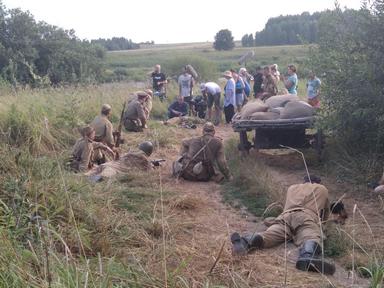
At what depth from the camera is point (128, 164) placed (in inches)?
350

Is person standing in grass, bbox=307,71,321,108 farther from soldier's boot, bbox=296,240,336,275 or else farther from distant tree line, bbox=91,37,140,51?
distant tree line, bbox=91,37,140,51

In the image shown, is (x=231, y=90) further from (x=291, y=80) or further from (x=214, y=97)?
(x=291, y=80)

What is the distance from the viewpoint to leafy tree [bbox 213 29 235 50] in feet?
247

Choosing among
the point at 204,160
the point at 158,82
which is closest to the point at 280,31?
the point at 158,82

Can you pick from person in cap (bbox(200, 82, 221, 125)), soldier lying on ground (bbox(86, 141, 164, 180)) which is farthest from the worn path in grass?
person in cap (bbox(200, 82, 221, 125))

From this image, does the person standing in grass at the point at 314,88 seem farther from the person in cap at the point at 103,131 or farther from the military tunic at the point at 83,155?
the military tunic at the point at 83,155

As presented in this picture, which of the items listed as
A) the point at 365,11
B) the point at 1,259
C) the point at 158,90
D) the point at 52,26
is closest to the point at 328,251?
the point at 1,259

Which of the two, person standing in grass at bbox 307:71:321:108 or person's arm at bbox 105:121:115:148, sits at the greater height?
person standing in grass at bbox 307:71:321:108

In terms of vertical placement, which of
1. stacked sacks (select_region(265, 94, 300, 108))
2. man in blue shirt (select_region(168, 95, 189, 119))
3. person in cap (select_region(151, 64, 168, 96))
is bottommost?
man in blue shirt (select_region(168, 95, 189, 119))

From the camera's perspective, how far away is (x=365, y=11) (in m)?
8.10

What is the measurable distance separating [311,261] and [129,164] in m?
4.61

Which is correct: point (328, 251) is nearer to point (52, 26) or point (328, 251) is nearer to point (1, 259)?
point (1, 259)

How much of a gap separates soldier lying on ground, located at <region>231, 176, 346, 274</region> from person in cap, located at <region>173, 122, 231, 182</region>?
8.11 feet

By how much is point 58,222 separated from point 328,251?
8.66 feet
